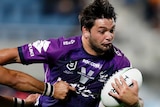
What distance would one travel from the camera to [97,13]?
4043 millimetres

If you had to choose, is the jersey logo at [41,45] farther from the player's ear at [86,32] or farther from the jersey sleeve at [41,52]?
the player's ear at [86,32]

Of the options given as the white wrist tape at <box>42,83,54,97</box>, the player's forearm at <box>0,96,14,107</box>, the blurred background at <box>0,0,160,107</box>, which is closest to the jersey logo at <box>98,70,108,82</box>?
the white wrist tape at <box>42,83,54,97</box>

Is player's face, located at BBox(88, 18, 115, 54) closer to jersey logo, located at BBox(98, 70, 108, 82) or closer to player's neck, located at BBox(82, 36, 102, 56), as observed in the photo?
Answer: player's neck, located at BBox(82, 36, 102, 56)

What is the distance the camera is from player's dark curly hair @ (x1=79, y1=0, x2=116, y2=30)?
4.02 meters

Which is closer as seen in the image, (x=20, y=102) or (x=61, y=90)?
(x=61, y=90)

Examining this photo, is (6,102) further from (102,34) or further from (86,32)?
(102,34)

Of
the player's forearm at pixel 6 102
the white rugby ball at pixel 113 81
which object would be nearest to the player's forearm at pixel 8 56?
the player's forearm at pixel 6 102

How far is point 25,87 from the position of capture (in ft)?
12.5

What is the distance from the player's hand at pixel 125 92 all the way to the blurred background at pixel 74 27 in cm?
314

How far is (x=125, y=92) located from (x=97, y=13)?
0.64m

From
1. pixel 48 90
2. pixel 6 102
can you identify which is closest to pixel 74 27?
pixel 6 102

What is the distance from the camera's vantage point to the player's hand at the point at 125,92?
3811 mm

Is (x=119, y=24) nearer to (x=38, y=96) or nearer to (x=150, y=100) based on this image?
(x=150, y=100)

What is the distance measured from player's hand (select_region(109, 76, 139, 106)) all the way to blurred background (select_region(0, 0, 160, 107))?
10.3 feet
